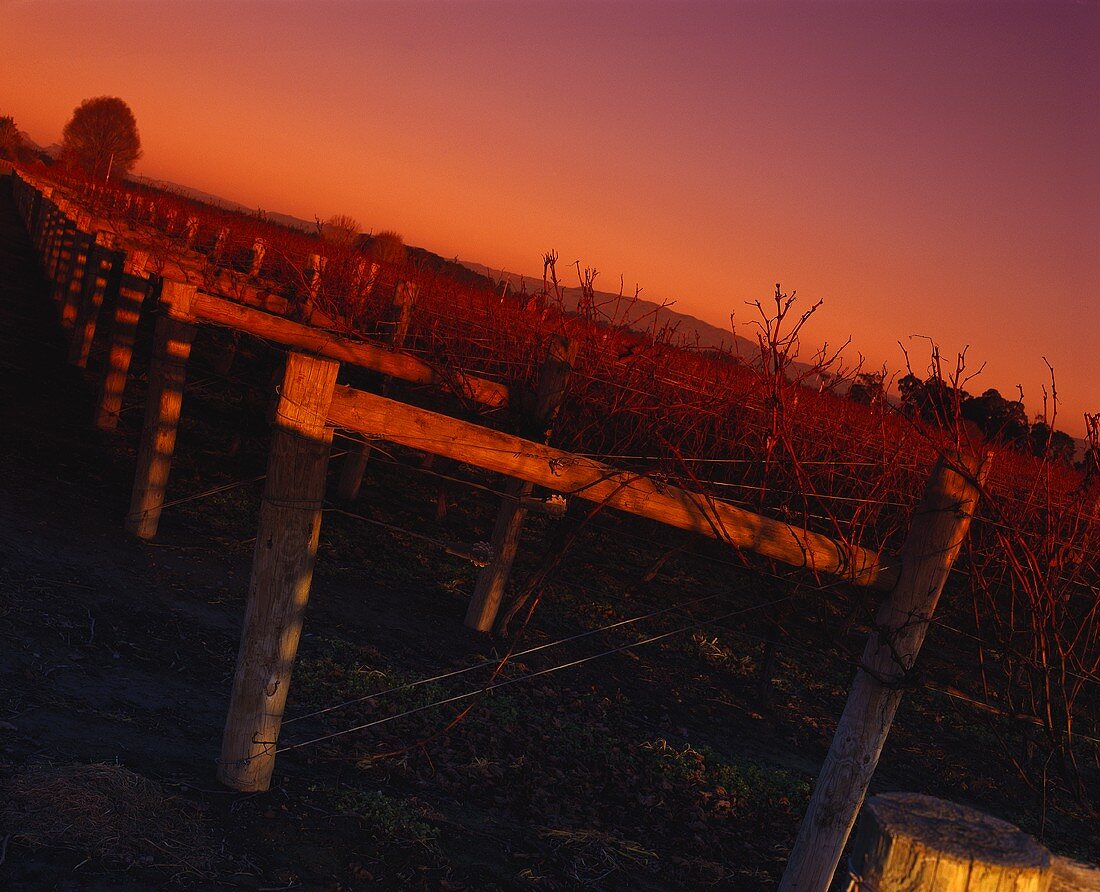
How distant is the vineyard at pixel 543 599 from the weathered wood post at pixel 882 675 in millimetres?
26

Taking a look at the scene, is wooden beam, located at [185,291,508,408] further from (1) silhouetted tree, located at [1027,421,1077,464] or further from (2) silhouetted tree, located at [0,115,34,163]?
(2) silhouetted tree, located at [0,115,34,163]

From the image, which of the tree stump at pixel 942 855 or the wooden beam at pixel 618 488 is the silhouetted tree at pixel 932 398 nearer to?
the wooden beam at pixel 618 488

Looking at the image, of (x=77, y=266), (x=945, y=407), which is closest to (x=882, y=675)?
(x=945, y=407)

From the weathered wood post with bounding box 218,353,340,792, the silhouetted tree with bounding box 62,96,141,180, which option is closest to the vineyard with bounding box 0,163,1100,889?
the weathered wood post with bounding box 218,353,340,792

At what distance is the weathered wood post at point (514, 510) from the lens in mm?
7176

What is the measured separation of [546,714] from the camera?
6.98 m

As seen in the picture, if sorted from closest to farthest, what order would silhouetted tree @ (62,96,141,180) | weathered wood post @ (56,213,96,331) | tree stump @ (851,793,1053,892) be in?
tree stump @ (851,793,1053,892), weathered wood post @ (56,213,96,331), silhouetted tree @ (62,96,141,180)

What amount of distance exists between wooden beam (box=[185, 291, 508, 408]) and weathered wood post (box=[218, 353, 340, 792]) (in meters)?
3.35

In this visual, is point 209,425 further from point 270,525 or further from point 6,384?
point 270,525

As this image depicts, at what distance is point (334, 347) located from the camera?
24.7 ft

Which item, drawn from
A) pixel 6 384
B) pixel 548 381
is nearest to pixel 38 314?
pixel 6 384

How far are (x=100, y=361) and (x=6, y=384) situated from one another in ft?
10.8

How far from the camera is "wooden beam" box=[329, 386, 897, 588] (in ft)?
14.3

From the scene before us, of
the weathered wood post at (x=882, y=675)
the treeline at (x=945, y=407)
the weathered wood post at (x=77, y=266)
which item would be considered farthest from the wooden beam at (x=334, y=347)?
the weathered wood post at (x=77, y=266)
